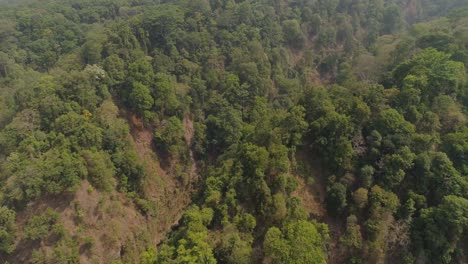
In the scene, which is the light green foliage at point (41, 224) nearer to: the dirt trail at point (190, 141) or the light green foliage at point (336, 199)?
the dirt trail at point (190, 141)

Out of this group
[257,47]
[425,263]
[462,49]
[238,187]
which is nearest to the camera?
[425,263]

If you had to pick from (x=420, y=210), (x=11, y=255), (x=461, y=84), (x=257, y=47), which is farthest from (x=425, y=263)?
(x=257, y=47)

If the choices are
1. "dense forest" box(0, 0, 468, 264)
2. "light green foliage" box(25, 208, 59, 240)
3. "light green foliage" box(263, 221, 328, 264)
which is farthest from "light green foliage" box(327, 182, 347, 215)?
"light green foliage" box(25, 208, 59, 240)

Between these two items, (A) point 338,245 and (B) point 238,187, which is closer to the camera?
(A) point 338,245

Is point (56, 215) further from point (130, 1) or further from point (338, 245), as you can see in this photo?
point (130, 1)

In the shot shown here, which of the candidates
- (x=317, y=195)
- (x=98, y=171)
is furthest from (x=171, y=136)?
(x=317, y=195)

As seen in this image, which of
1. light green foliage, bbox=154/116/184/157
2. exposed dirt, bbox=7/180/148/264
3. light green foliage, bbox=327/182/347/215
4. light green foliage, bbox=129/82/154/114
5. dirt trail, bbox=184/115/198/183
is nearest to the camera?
light green foliage, bbox=327/182/347/215

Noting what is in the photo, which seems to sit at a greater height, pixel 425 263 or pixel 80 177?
pixel 425 263

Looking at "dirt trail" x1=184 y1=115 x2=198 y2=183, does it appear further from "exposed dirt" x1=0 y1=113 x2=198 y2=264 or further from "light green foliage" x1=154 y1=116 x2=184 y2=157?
"exposed dirt" x1=0 y1=113 x2=198 y2=264
